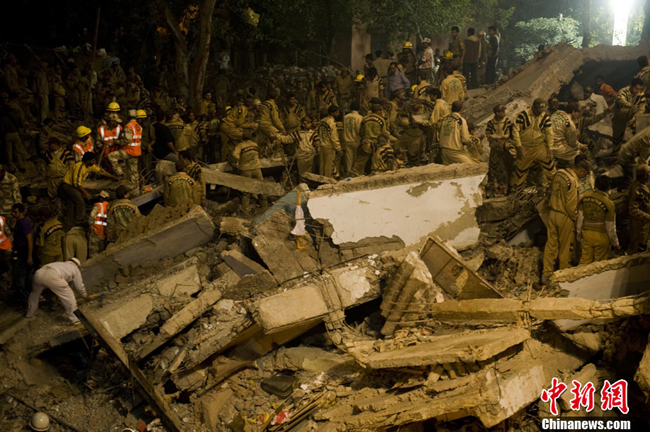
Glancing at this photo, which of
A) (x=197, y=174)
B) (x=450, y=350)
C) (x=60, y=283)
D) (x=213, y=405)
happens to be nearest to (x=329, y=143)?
(x=197, y=174)

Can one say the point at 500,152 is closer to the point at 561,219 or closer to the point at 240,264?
the point at 561,219

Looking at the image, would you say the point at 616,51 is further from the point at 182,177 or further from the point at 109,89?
the point at 109,89

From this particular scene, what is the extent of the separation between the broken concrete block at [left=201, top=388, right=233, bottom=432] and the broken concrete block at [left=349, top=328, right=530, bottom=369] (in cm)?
198

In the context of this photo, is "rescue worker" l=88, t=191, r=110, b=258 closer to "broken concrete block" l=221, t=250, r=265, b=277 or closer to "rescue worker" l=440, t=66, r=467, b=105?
"broken concrete block" l=221, t=250, r=265, b=277

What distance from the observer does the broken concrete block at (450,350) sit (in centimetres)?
643

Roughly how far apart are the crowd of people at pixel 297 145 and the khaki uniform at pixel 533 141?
21 millimetres

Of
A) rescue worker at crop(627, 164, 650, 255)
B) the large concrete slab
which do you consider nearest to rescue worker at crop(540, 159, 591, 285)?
rescue worker at crop(627, 164, 650, 255)

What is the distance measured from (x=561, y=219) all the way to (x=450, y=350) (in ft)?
12.2

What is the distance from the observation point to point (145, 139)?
47.0 ft

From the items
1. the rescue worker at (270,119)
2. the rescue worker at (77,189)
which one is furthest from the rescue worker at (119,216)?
the rescue worker at (270,119)

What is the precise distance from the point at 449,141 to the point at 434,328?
14.9 feet

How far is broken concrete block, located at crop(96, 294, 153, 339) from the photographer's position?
8.56 m

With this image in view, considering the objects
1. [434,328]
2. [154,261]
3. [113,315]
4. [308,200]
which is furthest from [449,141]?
[113,315]

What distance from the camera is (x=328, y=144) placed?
12945 mm
